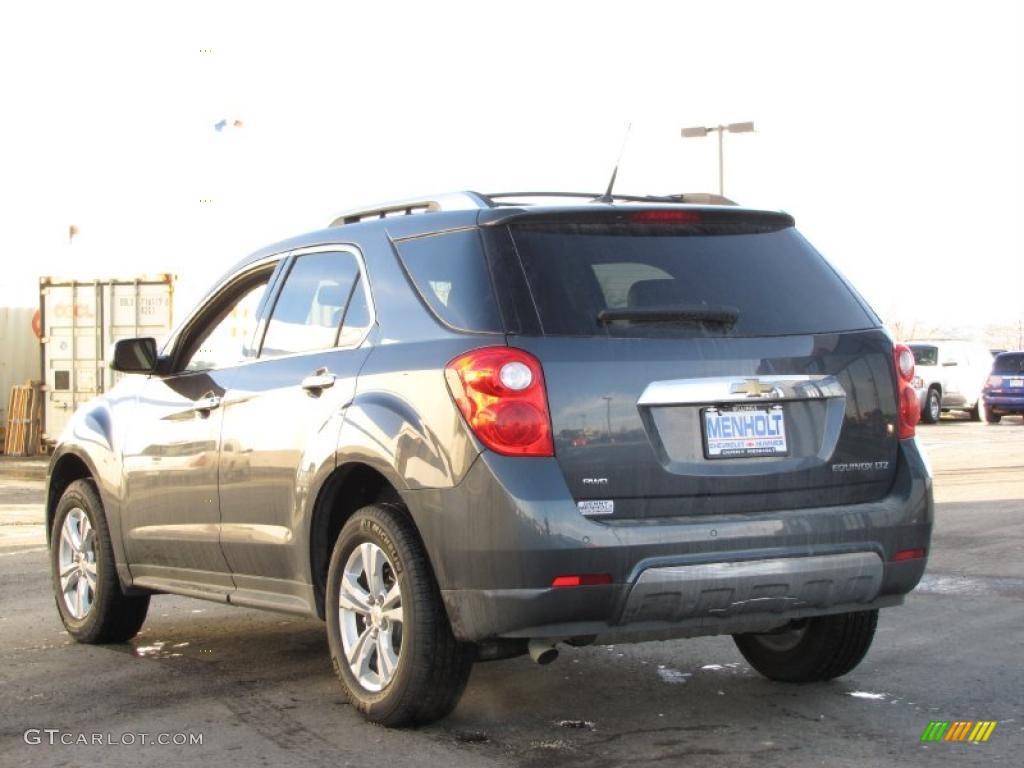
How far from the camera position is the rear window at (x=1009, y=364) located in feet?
108

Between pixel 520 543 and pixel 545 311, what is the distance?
774 millimetres

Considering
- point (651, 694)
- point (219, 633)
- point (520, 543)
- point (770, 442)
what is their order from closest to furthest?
1. point (520, 543)
2. point (770, 442)
3. point (651, 694)
4. point (219, 633)

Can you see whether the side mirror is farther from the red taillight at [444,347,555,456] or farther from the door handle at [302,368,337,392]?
the red taillight at [444,347,555,456]

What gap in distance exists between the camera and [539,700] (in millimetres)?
6000

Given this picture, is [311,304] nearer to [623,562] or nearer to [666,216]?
[666,216]

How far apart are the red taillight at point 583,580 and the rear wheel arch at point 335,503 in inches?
35.9

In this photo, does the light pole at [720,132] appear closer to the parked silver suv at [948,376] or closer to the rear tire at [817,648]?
the parked silver suv at [948,376]

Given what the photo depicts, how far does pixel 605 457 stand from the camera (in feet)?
16.5

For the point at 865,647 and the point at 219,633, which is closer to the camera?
the point at 865,647

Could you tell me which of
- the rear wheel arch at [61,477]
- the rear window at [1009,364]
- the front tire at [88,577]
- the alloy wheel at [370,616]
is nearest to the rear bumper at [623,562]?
the alloy wheel at [370,616]

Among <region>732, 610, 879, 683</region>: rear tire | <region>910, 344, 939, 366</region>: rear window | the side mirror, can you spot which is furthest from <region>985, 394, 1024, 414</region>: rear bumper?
the side mirror

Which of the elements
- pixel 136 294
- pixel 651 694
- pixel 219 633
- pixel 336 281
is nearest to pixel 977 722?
pixel 651 694

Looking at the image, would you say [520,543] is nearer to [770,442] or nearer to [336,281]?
[770,442]

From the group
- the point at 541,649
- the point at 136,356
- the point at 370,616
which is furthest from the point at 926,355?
the point at 541,649
